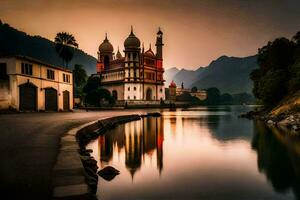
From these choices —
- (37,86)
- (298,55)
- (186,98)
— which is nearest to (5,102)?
(37,86)

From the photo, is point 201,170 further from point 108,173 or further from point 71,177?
point 71,177

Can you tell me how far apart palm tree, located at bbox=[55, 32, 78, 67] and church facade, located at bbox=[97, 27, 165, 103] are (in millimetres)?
34684

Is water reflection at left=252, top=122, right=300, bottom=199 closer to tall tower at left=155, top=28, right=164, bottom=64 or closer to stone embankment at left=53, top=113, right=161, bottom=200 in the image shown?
stone embankment at left=53, top=113, right=161, bottom=200

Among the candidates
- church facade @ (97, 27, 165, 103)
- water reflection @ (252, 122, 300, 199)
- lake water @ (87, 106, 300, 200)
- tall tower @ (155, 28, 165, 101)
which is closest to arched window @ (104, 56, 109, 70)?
church facade @ (97, 27, 165, 103)

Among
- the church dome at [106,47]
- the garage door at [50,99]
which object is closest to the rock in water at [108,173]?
the garage door at [50,99]

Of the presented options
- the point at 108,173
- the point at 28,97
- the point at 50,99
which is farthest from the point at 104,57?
the point at 108,173

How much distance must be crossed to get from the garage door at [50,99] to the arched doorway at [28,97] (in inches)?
145

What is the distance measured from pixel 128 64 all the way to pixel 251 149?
9508cm

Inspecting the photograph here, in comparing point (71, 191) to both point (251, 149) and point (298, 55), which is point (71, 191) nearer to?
point (251, 149)

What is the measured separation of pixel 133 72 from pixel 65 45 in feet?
122

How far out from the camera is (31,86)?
44406mm

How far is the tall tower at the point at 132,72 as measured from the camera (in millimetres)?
111750

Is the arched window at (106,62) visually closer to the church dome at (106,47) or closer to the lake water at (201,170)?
the church dome at (106,47)

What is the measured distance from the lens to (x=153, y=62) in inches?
4815
